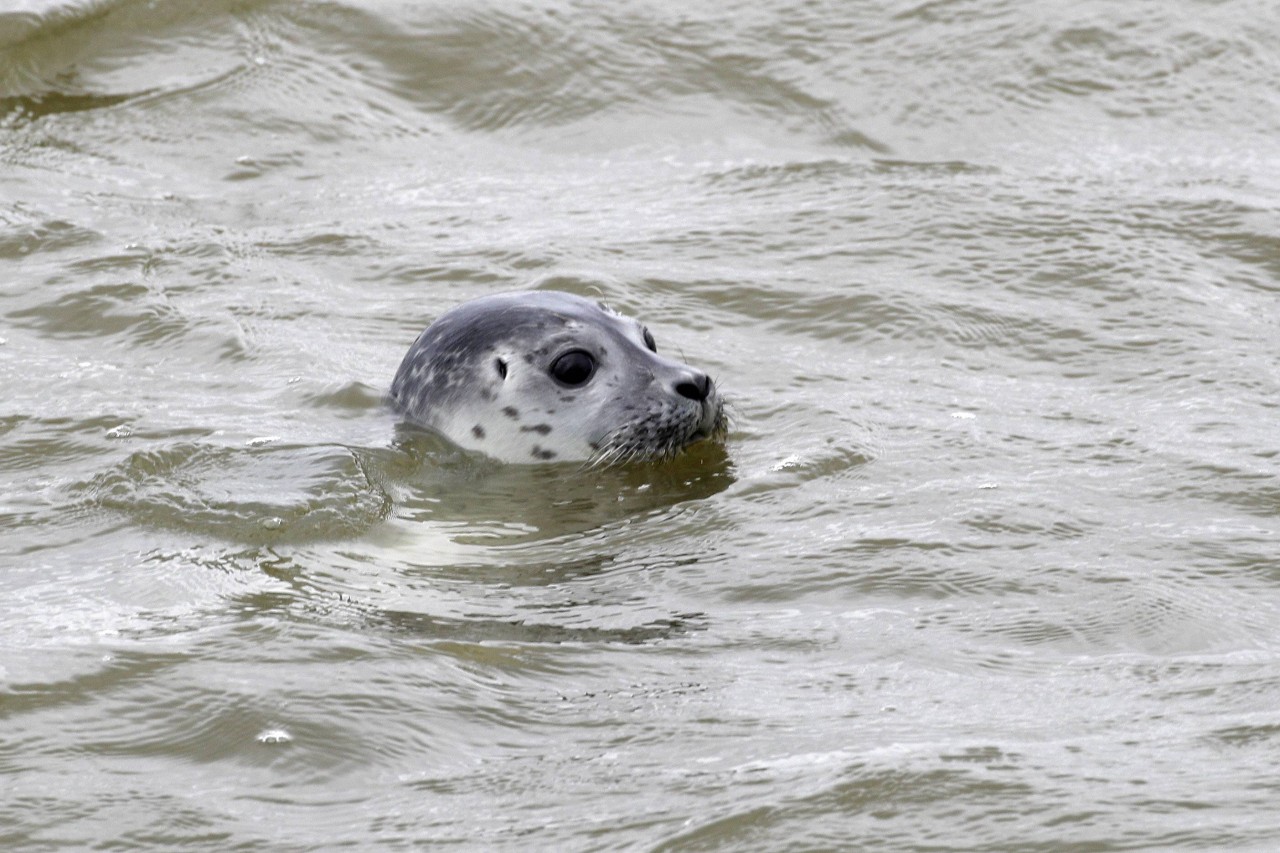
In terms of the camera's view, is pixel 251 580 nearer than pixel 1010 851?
No

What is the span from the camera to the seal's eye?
5.42 metres

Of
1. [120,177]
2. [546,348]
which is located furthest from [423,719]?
[120,177]

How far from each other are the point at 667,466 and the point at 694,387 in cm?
25

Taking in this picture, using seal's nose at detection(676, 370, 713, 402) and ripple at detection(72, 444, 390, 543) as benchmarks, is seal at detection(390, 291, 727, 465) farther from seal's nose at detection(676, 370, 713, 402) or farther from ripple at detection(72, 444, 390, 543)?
ripple at detection(72, 444, 390, 543)

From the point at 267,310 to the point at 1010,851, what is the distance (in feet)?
13.0

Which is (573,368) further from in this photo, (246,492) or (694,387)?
(246,492)

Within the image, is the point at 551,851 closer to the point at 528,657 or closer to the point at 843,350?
the point at 528,657

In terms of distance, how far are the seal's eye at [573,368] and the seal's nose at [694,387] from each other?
29cm

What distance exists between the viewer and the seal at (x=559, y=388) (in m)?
5.32

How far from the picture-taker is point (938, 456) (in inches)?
205

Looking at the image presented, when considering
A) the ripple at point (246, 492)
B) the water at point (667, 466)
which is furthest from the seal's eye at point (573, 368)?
the ripple at point (246, 492)

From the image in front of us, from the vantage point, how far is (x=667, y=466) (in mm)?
5383

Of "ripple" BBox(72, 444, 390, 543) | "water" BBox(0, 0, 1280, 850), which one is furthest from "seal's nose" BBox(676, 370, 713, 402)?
"ripple" BBox(72, 444, 390, 543)

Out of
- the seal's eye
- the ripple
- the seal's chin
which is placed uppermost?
the seal's eye
